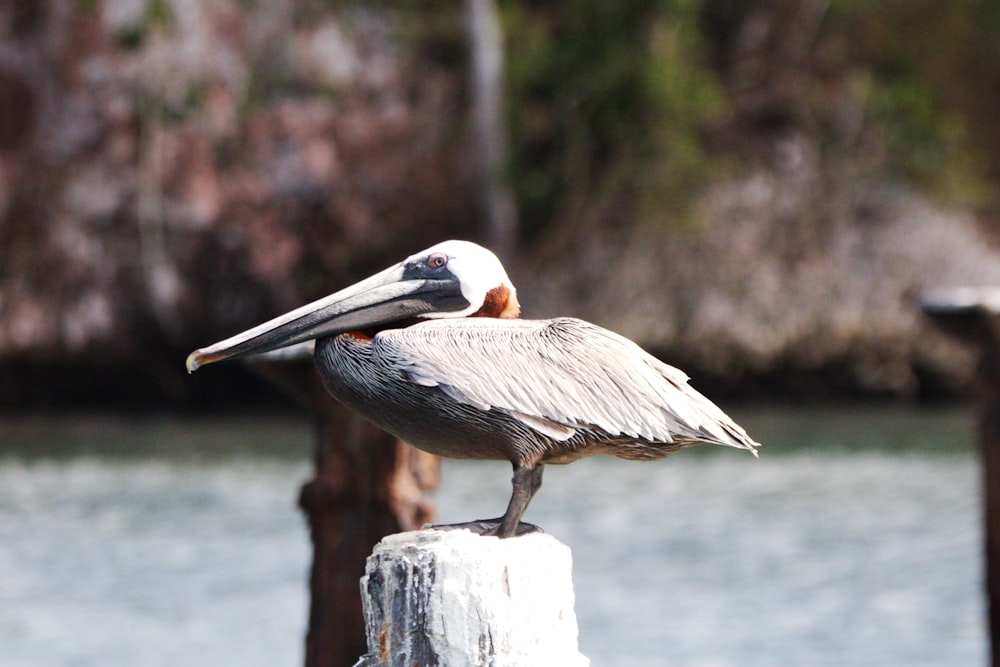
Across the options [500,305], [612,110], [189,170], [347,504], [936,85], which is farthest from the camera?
[936,85]

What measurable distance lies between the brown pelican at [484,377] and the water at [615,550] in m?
3.59

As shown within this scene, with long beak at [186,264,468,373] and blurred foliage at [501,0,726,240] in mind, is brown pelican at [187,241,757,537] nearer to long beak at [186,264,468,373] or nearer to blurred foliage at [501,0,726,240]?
long beak at [186,264,468,373]

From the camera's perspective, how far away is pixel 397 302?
303cm

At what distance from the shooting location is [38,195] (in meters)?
16.7

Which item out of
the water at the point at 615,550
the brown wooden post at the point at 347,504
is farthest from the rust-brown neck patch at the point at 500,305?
the water at the point at 615,550

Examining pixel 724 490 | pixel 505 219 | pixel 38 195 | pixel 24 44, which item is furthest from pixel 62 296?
pixel 724 490

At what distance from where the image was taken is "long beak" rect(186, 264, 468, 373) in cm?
297

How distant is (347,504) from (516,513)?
6.26 ft

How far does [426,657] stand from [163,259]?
15.0 meters

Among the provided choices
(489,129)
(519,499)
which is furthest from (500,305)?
(489,129)

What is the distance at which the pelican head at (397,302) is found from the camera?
2.97 metres

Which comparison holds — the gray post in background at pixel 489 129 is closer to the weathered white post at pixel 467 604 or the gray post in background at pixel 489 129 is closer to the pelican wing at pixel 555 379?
the pelican wing at pixel 555 379

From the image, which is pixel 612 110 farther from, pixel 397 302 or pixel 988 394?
pixel 397 302

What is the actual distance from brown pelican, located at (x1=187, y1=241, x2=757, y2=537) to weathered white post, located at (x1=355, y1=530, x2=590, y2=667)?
5.4 inches
